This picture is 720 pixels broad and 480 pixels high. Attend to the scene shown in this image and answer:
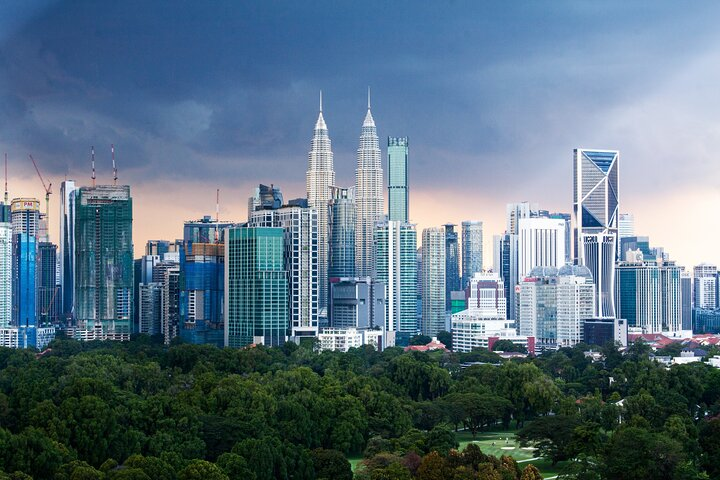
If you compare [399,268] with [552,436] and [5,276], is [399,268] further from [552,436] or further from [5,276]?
[552,436]

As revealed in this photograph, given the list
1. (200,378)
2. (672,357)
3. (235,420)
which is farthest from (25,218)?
(235,420)

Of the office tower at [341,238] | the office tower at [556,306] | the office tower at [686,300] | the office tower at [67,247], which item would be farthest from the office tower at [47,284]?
the office tower at [686,300]

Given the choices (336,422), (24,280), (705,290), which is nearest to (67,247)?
(24,280)

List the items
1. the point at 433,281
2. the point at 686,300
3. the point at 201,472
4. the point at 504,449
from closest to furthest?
the point at 201,472 → the point at 504,449 → the point at 433,281 → the point at 686,300

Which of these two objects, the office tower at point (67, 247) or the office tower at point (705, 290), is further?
the office tower at point (705, 290)

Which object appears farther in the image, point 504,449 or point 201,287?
point 201,287

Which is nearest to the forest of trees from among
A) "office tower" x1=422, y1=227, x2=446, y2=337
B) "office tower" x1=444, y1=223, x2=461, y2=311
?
Answer: "office tower" x1=422, y1=227, x2=446, y2=337

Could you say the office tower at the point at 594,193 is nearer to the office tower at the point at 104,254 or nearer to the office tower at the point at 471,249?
the office tower at the point at 471,249
